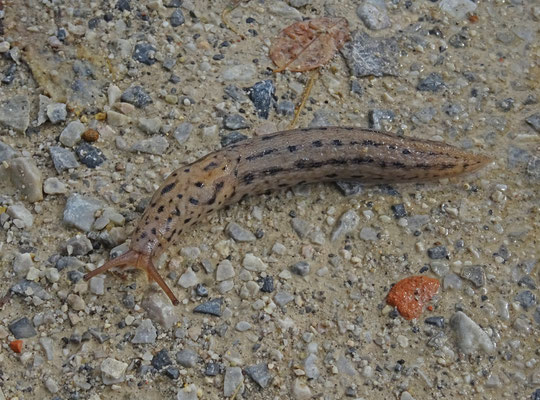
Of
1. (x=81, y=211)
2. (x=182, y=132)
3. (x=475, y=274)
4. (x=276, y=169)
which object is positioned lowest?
(x=81, y=211)

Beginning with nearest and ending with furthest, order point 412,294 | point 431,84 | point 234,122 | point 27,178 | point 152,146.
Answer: point 412,294
point 27,178
point 152,146
point 234,122
point 431,84

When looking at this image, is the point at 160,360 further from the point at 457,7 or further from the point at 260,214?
the point at 457,7

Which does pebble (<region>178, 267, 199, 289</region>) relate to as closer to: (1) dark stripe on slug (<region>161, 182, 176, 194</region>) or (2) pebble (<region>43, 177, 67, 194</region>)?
(1) dark stripe on slug (<region>161, 182, 176, 194</region>)

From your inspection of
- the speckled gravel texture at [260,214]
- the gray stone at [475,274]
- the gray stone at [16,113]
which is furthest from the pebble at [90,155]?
the gray stone at [475,274]

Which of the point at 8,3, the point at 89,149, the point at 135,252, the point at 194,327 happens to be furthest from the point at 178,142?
the point at 8,3

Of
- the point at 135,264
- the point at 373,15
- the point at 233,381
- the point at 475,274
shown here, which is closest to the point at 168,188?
the point at 135,264

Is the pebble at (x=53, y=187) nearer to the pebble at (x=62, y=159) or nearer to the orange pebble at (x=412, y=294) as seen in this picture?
the pebble at (x=62, y=159)

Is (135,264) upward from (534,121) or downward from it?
downward
